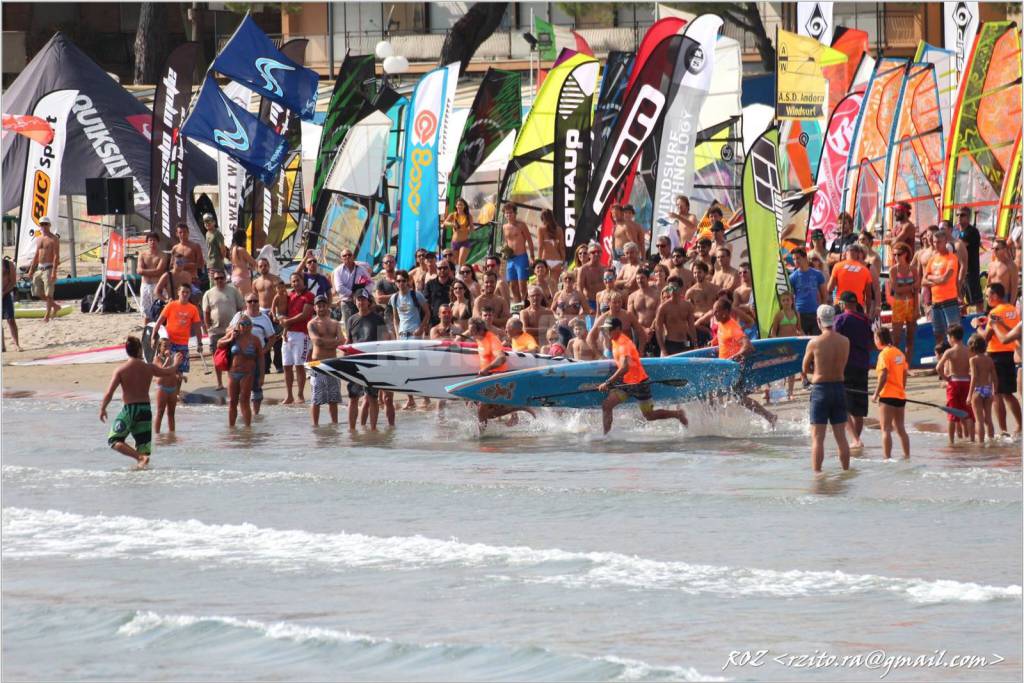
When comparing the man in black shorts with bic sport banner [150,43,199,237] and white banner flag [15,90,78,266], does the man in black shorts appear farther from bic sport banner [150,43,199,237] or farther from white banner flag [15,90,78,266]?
white banner flag [15,90,78,266]

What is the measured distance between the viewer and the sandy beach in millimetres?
16609

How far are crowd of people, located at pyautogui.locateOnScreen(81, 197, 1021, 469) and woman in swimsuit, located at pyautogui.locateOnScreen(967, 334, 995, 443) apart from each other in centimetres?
2

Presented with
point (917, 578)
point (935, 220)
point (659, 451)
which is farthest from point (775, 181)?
point (917, 578)

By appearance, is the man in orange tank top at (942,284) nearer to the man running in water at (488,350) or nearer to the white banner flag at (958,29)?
the man running in water at (488,350)

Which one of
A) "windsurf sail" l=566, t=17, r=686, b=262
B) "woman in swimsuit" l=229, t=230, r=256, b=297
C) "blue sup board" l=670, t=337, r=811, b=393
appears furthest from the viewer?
"woman in swimsuit" l=229, t=230, r=256, b=297

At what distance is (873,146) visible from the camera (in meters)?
21.2

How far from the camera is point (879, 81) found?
2130 cm

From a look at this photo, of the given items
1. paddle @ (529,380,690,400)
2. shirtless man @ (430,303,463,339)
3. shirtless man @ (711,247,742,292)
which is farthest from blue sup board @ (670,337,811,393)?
shirtless man @ (430,303,463,339)

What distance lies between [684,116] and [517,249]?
262 cm

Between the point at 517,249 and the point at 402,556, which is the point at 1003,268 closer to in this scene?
the point at 517,249

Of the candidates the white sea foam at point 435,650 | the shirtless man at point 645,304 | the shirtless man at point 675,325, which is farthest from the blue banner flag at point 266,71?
the white sea foam at point 435,650

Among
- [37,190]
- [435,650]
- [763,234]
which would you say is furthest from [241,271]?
[435,650]

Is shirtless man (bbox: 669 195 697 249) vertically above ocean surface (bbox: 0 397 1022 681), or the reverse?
shirtless man (bbox: 669 195 697 249)

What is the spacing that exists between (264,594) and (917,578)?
414cm
